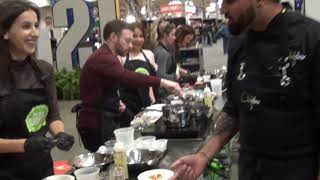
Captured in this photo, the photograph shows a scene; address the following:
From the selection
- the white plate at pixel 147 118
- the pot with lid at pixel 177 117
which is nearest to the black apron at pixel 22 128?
the pot with lid at pixel 177 117

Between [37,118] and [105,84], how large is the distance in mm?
1357

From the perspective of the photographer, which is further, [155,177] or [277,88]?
[155,177]

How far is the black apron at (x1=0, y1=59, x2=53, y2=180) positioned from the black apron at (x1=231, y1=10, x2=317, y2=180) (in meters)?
1.26

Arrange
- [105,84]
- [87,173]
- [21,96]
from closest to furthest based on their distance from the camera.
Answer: [87,173] < [21,96] < [105,84]

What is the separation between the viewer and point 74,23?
8211mm

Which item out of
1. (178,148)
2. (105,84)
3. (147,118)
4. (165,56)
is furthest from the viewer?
(165,56)

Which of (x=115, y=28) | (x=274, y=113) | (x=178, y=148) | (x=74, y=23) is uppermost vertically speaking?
(x=74, y=23)

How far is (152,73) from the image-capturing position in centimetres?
514

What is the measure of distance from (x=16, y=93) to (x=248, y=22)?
1.40m

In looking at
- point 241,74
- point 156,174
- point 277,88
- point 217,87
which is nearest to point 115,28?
point 217,87

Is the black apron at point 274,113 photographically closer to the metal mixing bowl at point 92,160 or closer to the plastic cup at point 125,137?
the metal mixing bowl at point 92,160

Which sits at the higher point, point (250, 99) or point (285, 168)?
point (250, 99)

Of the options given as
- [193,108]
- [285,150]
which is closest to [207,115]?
[193,108]

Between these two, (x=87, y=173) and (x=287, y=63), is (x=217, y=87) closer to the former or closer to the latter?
(x=87, y=173)
